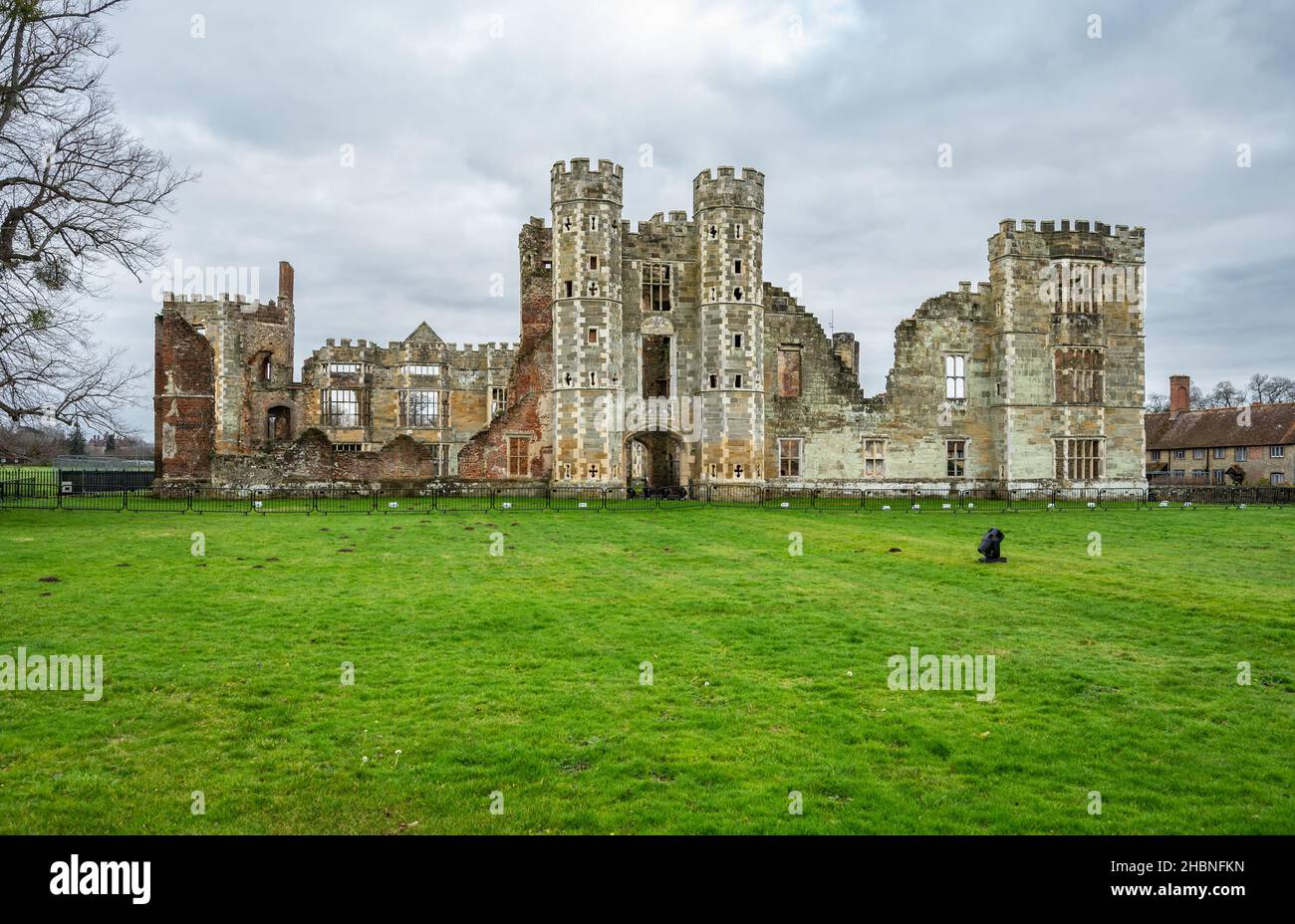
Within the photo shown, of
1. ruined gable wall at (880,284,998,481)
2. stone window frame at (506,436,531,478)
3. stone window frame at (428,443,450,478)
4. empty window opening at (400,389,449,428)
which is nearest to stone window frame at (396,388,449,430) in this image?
empty window opening at (400,389,449,428)

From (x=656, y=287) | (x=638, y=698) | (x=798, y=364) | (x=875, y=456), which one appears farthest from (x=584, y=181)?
(x=638, y=698)

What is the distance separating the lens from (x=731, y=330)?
4031 cm

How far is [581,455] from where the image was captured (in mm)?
38844

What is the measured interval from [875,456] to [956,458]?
4782mm

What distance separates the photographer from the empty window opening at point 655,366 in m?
44.9

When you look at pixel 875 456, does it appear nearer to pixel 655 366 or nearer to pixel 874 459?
pixel 874 459

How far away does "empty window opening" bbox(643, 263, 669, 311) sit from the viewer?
137 feet

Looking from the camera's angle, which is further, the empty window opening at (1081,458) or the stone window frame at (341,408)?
the stone window frame at (341,408)

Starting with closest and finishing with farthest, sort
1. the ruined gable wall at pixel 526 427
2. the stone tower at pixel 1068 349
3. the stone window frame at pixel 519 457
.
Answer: the ruined gable wall at pixel 526 427 < the stone window frame at pixel 519 457 < the stone tower at pixel 1068 349

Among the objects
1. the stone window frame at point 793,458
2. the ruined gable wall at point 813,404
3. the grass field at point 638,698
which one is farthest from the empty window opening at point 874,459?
the grass field at point 638,698

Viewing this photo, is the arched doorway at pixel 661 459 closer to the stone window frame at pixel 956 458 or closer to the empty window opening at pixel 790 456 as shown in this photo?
the empty window opening at pixel 790 456

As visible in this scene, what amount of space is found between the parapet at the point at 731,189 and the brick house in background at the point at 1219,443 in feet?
136

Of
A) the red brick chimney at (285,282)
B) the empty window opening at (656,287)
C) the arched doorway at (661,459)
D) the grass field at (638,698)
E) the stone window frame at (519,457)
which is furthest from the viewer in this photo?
the red brick chimney at (285,282)

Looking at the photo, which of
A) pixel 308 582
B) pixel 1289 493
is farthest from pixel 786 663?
pixel 1289 493
